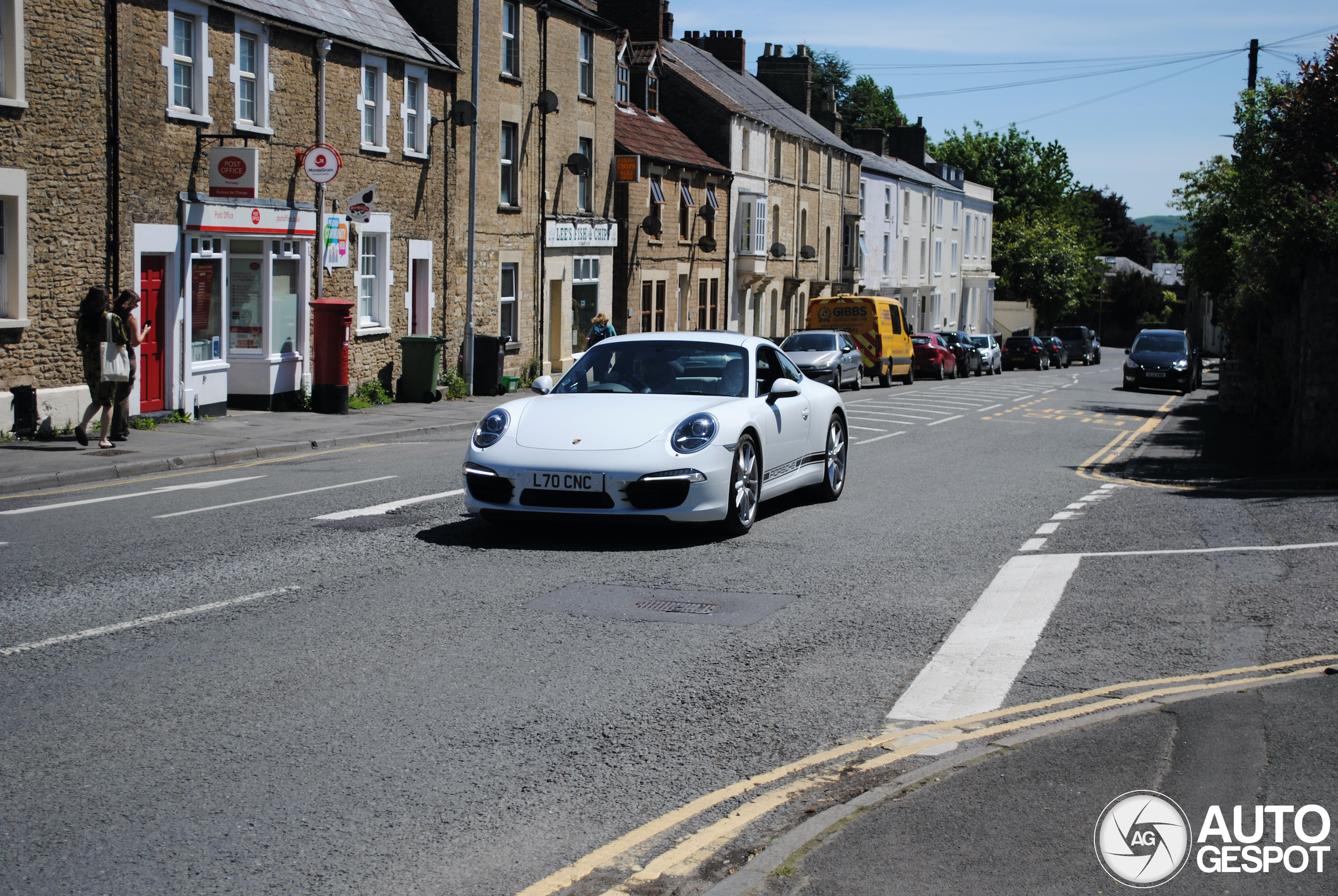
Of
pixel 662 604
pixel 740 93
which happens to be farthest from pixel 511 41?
pixel 662 604

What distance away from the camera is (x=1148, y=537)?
35.7 ft

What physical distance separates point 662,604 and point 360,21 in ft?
68.5

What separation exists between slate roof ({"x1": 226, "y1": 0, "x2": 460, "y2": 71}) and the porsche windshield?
512 inches

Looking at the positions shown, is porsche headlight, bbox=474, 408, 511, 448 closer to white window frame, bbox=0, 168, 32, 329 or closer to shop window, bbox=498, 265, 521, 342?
white window frame, bbox=0, 168, 32, 329

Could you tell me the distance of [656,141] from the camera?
43.4m

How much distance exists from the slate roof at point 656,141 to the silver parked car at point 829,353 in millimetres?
7867

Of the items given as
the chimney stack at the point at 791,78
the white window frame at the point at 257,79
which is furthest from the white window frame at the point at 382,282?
the chimney stack at the point at 791,78

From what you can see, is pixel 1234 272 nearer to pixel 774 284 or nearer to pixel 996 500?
pixel 996 500

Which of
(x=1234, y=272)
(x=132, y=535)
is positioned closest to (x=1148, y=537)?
(x=132, y=535)

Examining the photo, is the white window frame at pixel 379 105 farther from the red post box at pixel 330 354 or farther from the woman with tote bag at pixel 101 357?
the woman with tote bag at pixel 101 357

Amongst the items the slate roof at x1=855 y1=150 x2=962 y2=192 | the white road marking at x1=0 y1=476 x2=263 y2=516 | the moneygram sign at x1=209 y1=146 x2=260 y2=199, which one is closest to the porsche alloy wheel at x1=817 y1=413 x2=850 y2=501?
the white road marking at x1=0 y1=476 x2=263 y2=516

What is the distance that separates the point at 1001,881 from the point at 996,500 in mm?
9516

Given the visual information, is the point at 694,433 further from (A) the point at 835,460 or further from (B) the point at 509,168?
(B) the point at 509,168

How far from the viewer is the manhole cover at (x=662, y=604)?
24.8 feet
